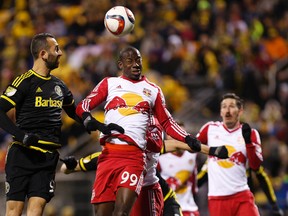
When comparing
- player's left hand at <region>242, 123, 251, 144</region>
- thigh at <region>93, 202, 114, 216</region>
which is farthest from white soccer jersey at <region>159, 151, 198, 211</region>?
thigh at <region>93, 202, 114, 216</region>

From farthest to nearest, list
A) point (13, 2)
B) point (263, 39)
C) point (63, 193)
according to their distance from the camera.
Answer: point (13, 2), point (263, 39), point (63, 193)

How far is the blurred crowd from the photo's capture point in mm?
16703

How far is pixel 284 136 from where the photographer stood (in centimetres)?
1611

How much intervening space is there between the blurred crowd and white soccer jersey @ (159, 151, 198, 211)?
13.7 feet

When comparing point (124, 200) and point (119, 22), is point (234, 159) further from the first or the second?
point (124, 200)

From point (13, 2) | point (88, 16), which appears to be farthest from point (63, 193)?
point (13, 2)

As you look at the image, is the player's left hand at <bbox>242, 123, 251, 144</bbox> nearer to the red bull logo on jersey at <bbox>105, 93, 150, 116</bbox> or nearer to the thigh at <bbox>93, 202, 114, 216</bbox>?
the red bull logo on jersey at <bbox>105, 93, 150, 116</bbox>

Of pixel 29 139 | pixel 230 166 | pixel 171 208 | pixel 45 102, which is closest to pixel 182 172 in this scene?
pixel 230 166

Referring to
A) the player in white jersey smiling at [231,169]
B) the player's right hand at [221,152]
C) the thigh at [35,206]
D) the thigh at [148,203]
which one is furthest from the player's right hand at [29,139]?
the player in white jersey smiling at [231,169]

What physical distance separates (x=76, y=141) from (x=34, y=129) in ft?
24.4

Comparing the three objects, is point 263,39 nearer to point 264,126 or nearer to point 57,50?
point 264,126

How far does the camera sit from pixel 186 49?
1806 cm

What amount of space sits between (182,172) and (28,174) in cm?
300

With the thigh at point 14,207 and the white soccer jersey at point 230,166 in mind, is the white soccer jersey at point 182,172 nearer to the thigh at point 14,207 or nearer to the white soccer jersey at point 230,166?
the white soccer jersey at point 230,166
